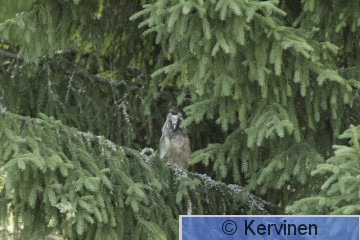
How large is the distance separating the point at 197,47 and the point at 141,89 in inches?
82.5

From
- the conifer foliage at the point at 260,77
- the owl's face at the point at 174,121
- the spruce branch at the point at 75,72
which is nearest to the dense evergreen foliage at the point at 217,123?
the conifer foliage at the point at 260,77

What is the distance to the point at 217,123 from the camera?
16.1ft

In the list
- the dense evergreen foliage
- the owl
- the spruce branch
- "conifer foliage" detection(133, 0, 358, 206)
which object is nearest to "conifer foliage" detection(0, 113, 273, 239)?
the dense evergreen foliage

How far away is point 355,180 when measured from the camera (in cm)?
359

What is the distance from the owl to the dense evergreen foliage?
1.03 feet

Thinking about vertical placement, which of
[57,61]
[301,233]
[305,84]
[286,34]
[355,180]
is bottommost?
[301,233]

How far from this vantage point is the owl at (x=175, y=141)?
5.82 m

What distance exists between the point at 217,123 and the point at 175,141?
3.20ft

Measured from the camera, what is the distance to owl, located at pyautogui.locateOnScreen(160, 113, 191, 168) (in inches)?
229

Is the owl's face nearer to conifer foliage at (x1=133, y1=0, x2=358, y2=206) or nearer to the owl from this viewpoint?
the owl

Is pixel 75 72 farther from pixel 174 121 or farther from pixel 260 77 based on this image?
pixel 260 77

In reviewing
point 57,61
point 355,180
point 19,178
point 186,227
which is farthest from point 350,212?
point 57,61

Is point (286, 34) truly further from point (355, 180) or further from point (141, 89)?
point (141, 89)

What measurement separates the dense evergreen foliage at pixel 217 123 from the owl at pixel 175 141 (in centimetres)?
31
